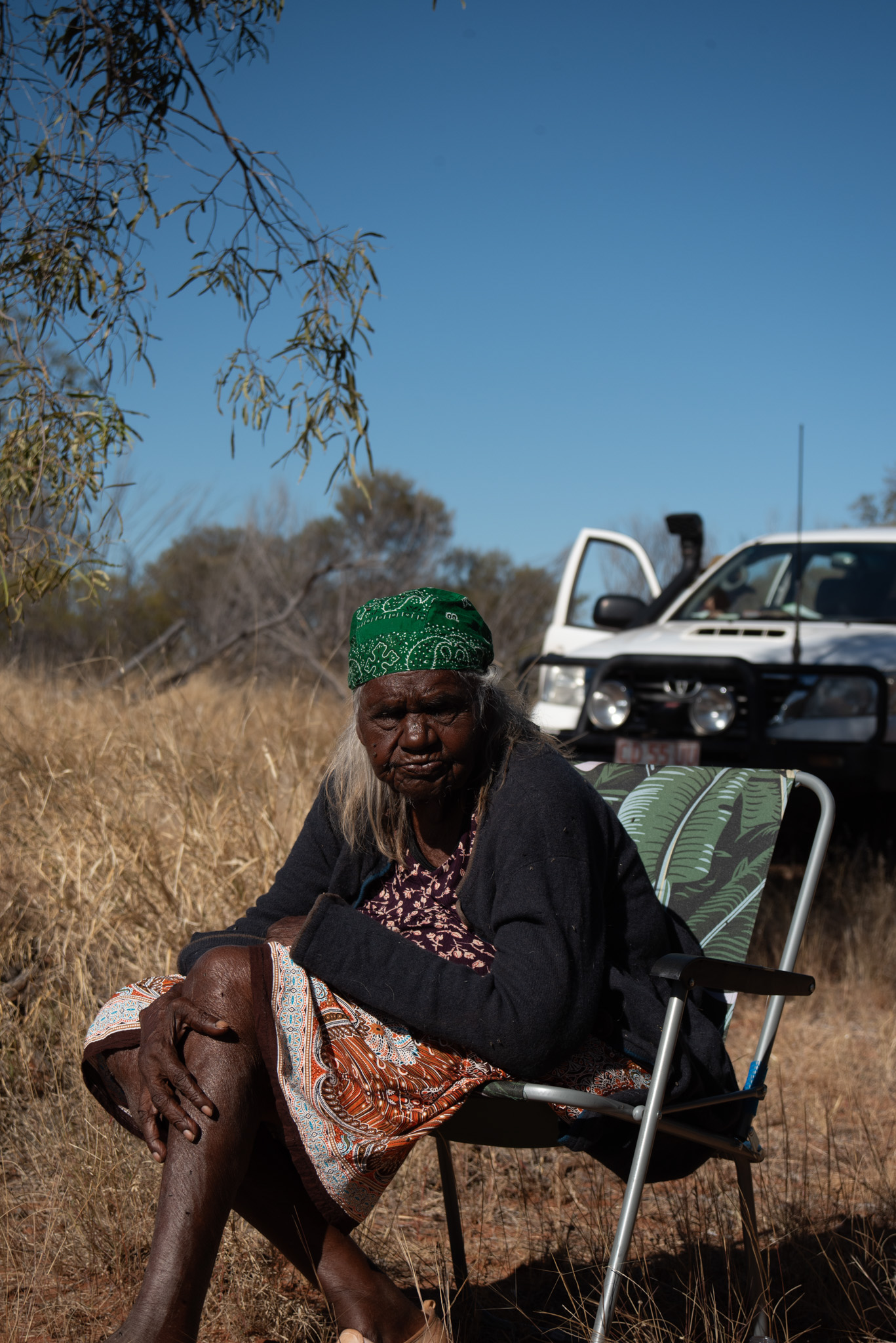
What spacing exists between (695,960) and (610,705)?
3148mm

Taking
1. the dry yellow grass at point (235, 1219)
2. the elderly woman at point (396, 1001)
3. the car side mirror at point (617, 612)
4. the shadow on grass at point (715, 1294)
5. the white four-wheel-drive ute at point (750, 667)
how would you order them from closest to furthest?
the elderly woman at point (396, 1001) → the shadow on grass at point (715, 1294) → the dry yellow grass at point (235, 1219) → the white four-wheel-drive ute at point (750, 667) → the car side mirror at point (617, 612)

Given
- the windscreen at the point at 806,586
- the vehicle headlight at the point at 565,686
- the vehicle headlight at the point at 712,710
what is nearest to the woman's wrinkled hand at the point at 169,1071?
the vehicle headlight at the point at 712,710

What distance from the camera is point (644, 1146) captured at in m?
1.68

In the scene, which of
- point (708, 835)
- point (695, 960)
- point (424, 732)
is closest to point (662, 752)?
point (708, 835)

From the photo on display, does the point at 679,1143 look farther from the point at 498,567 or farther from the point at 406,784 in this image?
the point at 498,567

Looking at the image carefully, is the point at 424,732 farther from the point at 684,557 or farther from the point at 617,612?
the point at 684,557

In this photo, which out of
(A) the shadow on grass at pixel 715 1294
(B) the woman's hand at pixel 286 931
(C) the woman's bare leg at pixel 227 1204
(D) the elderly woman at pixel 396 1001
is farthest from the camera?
(A) the shadow on grass at pixel 715 1294

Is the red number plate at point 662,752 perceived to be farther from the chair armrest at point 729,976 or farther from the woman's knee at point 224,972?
the woman's knee at point 224,972

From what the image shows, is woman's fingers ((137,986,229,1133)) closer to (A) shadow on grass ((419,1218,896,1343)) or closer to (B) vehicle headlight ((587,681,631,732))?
(A) shadow on grass ((419,1218,896,1343))

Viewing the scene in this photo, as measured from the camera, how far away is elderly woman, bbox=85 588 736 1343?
63.9 inches

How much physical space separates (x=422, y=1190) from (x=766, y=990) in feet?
4.62

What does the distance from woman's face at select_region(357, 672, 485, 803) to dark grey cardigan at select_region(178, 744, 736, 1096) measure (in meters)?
0.09

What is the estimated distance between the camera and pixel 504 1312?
2309 millimetres

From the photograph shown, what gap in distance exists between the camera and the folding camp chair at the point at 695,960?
66.4 inches
